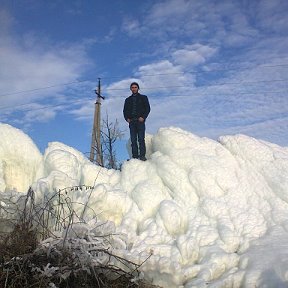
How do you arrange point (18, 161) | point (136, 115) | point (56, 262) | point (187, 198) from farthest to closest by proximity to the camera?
point (136, 115), point (18, 161), point (187, 198), point (56, 262)

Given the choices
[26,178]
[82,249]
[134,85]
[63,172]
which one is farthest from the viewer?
[134,85]

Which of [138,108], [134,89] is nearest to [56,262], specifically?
[138,108]

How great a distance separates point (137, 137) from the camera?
880 cm

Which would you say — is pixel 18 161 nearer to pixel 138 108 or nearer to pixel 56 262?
pixel 138 108

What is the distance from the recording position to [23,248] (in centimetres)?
527

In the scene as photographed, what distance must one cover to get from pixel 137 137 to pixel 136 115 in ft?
1.43

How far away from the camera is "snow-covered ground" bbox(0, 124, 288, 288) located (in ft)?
18.6

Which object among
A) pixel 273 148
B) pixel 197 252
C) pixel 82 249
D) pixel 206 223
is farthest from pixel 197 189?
pixel 82 249

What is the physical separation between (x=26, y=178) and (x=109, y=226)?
91.6 inches

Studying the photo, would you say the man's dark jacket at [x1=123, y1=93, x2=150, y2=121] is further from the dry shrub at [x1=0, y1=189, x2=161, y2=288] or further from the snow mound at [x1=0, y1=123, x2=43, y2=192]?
the dry shrub at [x1=0, y1=189, x2=161, y2=288]

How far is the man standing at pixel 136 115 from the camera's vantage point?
27.8ft

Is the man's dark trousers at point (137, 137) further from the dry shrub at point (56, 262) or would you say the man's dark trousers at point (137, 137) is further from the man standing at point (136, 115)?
the dry shrub at point (56, 262)

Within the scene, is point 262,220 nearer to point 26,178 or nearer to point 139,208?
point 139,208

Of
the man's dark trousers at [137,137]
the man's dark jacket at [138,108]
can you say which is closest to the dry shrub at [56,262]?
the man's dark trousers at [137,137]
